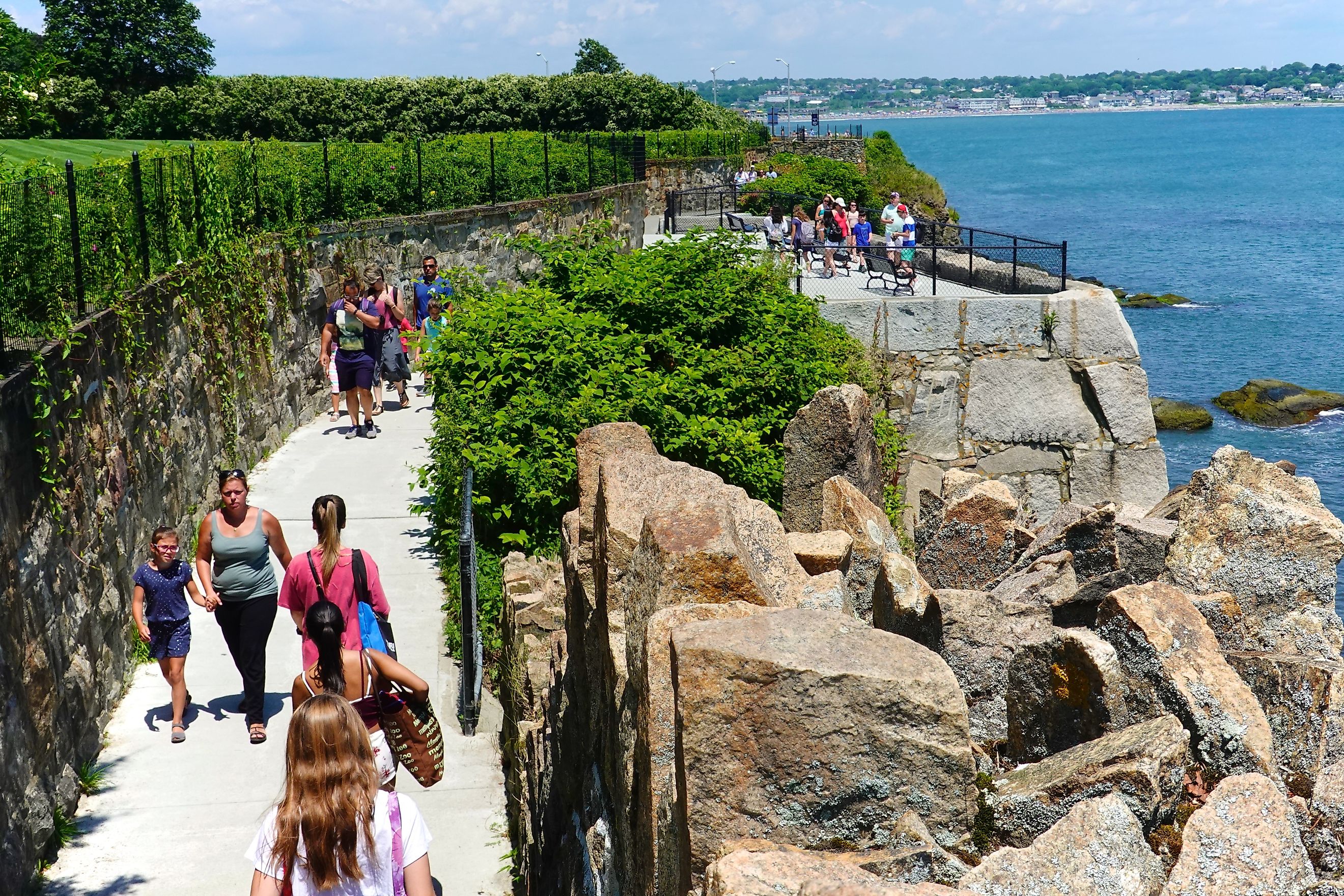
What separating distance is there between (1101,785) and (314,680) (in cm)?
359

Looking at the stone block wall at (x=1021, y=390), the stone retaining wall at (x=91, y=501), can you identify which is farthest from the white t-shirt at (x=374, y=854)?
the stone block wall at (x=1021, y=390)

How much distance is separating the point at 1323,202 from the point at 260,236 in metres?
102

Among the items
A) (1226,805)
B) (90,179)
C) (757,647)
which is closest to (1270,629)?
(1226,805)

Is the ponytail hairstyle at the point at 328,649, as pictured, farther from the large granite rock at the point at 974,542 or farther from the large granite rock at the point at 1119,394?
the large granite rock at the point at 1119,394

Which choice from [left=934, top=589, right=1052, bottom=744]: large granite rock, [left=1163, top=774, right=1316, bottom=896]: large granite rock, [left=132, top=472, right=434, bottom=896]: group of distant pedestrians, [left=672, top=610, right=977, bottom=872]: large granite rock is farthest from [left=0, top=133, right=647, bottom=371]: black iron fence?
[left=1163, top=774, right=1316, bottom=896]: large granite rock

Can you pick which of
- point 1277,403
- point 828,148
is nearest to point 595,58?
point 828,148

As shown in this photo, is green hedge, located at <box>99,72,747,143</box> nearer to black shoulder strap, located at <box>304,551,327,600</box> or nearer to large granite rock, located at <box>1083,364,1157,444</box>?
large granite rock, located at <box>1083,364,1157,444</box>

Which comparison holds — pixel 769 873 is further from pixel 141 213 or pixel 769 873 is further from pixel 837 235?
pixel 837 235

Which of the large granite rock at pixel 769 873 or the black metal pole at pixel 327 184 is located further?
the black metal pole at pixel 327 184

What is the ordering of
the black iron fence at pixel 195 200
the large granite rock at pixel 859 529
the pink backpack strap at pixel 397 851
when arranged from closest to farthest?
the pink backpack strap at pixel 397 851 < the large granite rock at pixel 859 529 < the black iron fence at pixel 195 200

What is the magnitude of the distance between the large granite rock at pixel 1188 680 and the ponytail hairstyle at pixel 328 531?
393 centimetres

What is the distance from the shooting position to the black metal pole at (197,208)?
12.7m

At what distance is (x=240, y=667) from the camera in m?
8.16

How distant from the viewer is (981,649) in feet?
19.6
